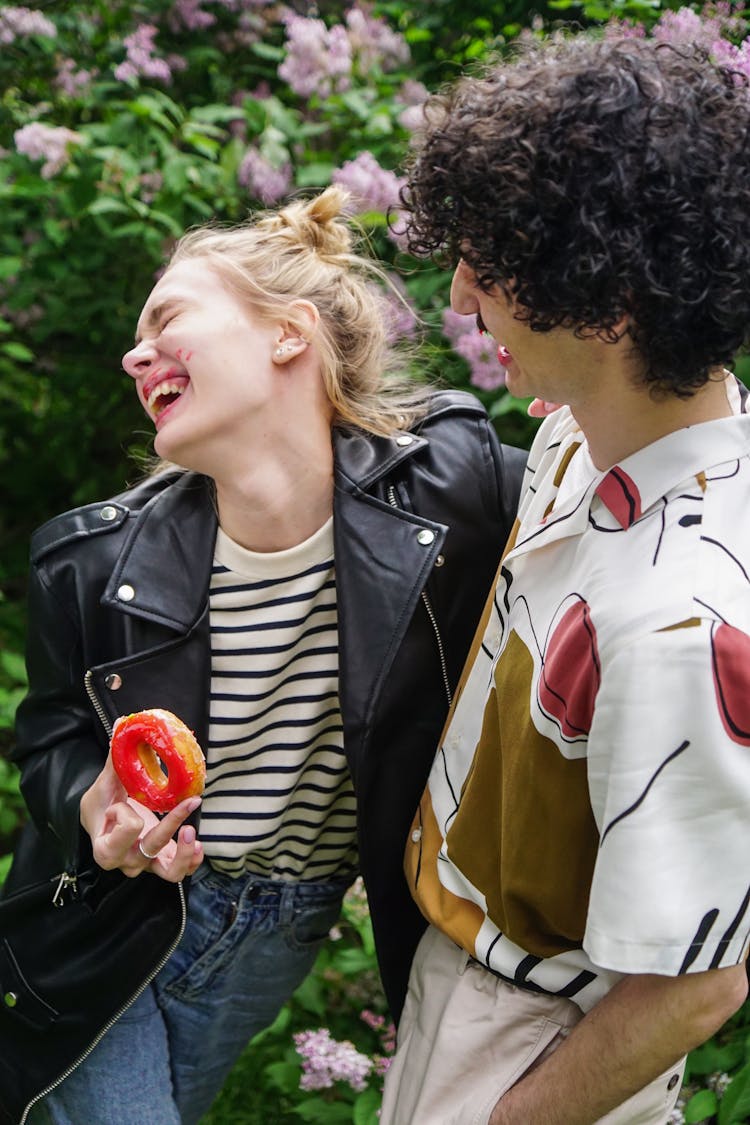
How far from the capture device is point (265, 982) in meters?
2.27

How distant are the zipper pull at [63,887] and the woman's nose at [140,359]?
886 millimetres

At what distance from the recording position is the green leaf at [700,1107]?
2.07m

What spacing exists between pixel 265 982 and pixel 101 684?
0.74m

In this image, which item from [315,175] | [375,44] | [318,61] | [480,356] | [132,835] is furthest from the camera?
[375,44]

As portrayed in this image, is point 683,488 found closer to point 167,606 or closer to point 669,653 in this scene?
point 669,653

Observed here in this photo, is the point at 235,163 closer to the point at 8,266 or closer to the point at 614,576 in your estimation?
the point at 8,266

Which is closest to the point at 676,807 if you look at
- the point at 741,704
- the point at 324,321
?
the point at 741,704

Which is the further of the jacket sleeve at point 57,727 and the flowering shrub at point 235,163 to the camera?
the flowering shrub at point 235,163

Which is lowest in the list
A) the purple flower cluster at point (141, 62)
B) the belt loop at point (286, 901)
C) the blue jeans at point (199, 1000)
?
the blue jeans at point (199, 1000)

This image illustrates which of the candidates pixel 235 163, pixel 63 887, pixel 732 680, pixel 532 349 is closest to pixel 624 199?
pixel 532 349

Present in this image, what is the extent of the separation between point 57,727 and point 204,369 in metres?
0.70

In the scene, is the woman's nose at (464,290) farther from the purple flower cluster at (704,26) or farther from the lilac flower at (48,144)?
the lilac flower at (48,144)

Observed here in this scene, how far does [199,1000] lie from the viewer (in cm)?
222

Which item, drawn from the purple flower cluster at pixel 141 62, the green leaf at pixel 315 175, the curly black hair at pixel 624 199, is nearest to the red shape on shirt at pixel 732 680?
the curly black hair at pixel 624 199
